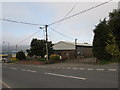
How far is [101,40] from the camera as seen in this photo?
28.2m

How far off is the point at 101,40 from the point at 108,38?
4.18 feet

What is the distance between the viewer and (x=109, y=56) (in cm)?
2734

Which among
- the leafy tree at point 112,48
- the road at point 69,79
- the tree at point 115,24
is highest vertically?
the tree at point 115,24

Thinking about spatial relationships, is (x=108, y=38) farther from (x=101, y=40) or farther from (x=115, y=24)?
(x=115, y=24)

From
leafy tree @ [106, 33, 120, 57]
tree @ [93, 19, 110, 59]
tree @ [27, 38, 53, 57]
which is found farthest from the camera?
tree @ [27, 38, 53, 57]

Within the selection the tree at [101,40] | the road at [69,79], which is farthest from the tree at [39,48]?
the road at [69,79]

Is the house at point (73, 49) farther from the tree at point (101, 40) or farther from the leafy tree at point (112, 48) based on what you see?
the leafy tree at point (112, 48)

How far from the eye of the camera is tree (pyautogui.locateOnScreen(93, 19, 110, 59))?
2769 cm

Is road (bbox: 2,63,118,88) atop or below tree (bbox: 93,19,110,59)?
below

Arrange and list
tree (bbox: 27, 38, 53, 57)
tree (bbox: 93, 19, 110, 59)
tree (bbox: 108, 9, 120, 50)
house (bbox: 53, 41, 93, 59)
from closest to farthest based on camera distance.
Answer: tree (bbox: 108, 9, 120, 50), tree (bbox: 93, 19, 110, 59), tree (bbox: 27, 38, 53, 57), house (bbox: 53, 41, 93, 59)

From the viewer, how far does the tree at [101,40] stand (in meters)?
27.7

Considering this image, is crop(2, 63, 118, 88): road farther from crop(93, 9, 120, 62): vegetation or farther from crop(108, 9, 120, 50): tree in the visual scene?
crop(108, 9, 120, 50): tree

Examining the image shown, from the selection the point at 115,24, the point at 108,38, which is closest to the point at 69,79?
the point at 115,24

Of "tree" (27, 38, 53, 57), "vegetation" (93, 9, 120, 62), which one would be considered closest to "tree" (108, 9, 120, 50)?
"vegetation" (93, 9, 120, 62)
